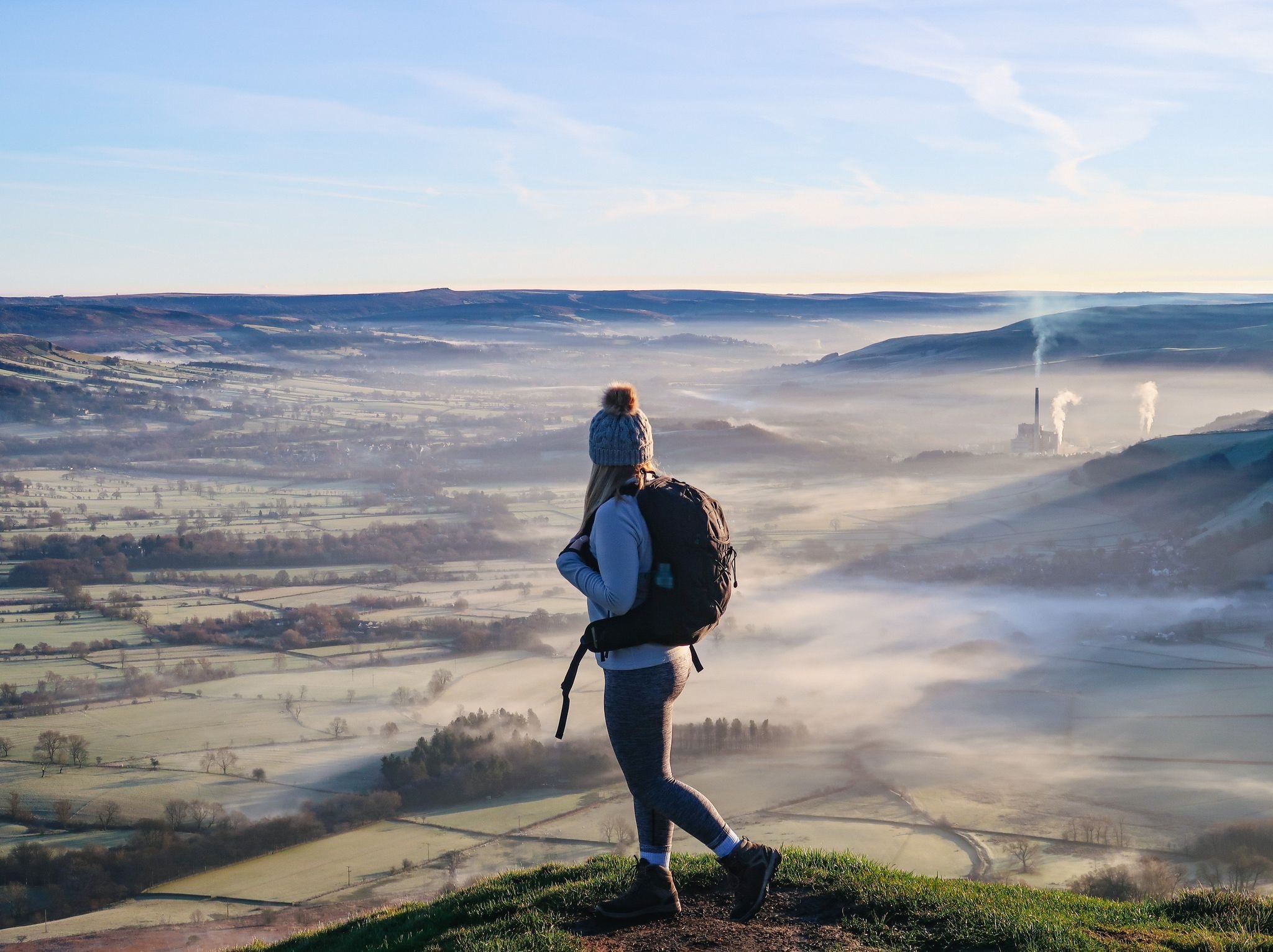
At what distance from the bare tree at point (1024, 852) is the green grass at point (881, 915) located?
34.6 metres

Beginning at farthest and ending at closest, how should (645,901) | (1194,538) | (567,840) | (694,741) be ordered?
(1194,538), (694,741), (567,840), (645,901)

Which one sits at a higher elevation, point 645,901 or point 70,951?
point 645,901

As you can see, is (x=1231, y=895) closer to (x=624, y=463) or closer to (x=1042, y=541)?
(x=624, y=463)

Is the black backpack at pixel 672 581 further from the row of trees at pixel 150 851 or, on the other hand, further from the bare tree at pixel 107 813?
the bare tree at pixel 107 813

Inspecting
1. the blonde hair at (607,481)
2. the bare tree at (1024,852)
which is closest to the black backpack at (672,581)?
the blonde hair at (607,481)

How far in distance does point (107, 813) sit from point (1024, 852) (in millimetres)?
43012

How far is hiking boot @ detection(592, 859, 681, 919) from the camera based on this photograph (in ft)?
23.5

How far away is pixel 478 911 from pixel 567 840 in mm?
37496

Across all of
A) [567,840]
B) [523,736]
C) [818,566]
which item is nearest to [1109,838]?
[567,840]

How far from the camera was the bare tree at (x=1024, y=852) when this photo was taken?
40.3 meters

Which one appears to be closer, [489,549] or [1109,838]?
[1109,838]

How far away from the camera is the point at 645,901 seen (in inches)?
282

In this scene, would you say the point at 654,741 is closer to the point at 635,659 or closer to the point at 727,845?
the point at 635,659

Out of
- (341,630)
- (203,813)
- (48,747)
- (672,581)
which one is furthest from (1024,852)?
(341,630)
